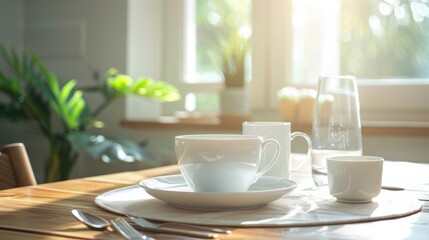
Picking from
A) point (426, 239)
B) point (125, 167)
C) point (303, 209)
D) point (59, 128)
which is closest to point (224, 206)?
point (303, 209)

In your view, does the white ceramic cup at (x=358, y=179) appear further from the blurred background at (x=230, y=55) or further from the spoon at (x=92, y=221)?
the blurred background at (x=230, y=55)

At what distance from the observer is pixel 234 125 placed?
2363 millimetres

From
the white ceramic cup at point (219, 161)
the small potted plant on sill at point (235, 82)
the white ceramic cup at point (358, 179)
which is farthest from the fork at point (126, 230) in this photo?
the small potted plant on sill at point (235, 82)

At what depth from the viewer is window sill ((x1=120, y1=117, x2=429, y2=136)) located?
6.64 feet

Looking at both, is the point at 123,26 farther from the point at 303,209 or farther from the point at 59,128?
the point at 303,209

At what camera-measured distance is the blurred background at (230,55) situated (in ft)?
7.59

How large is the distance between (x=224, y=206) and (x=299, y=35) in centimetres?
185

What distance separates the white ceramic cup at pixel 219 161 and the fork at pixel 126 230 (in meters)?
0.14

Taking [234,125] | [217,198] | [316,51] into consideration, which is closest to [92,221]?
[217,198]

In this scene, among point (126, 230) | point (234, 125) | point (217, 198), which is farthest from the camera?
point (234, 125)

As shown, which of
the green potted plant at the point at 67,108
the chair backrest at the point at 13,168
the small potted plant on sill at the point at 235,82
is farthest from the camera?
the small potted plant on sill at the point at 235,82

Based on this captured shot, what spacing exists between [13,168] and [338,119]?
1.82ft

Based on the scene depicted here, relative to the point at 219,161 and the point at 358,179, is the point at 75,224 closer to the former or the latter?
the point at 219,161

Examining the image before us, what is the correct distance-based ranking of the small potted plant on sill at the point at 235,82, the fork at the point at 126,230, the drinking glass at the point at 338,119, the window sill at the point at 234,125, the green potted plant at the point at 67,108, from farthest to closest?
1. the small potted plant on sill at the point at 235,82
2. the green potted plant at the point at 67,108
3. the window sill at the point at 234,125
4. the drinking glass at the point at 338,119
5. the fork at the point at 126,230
